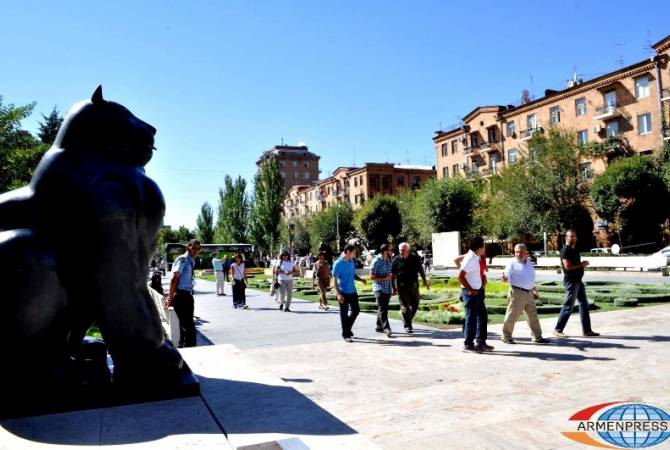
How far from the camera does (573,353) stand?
26.4ft

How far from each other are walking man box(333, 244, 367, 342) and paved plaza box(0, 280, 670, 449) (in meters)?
0.32

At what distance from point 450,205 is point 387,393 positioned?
41.0 m

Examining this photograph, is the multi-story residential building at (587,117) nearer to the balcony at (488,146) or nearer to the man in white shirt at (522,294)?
the balcony at (488,146)

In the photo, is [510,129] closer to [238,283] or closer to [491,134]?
[491,134]

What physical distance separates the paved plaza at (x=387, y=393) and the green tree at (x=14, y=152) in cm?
726

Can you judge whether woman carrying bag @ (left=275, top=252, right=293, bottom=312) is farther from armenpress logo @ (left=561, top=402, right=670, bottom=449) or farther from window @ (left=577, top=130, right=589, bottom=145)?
window @ (left=577, top=130, right=589, bottom=145)

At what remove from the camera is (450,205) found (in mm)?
46062

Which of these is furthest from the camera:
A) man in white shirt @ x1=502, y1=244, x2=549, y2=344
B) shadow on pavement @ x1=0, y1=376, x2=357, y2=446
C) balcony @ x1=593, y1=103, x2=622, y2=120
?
balcony @ x1=593, y1=103, x2=622, y2=120

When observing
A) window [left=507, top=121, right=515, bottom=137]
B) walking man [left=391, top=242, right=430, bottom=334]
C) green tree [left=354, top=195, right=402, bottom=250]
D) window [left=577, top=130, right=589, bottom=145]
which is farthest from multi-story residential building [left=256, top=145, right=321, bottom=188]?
walking man [left=391, top=242, right=430, bottom=334]

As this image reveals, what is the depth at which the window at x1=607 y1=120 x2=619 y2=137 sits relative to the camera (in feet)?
136

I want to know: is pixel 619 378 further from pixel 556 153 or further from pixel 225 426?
pixel 556 153

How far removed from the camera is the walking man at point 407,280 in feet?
34.9

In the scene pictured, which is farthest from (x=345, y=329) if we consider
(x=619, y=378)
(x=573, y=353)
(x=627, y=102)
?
(x=627, y=102)

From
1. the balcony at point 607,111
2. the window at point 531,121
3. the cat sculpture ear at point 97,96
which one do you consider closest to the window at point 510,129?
the window at point 531,121
